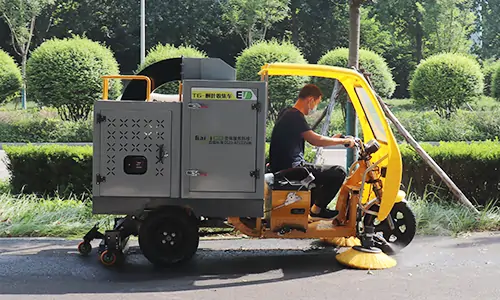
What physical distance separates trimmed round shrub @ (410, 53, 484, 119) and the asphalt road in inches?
519

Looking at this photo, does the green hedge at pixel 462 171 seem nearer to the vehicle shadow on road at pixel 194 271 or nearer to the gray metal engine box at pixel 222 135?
the vehicle shadow on road at pixel 194 271

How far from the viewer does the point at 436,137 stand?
58.2ft

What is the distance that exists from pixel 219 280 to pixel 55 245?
2172 millimetres

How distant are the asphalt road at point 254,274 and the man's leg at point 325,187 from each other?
0.45m

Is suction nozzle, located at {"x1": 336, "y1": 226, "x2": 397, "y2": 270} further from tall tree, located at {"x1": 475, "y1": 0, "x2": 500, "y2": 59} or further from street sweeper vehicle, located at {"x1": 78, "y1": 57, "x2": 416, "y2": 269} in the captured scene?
tall tree, located at {"x1": 475, "y1": 0, "x2": 500, "y2": 59}

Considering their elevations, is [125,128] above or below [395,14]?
below

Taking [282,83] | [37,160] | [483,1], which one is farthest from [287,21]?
[37,160]

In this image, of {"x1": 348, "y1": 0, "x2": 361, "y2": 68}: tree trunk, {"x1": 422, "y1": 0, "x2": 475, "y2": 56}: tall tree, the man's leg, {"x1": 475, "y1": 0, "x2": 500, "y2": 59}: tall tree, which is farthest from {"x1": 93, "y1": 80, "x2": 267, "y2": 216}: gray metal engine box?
{"x1": 475, "y1": 0, "x2": 500, "y2": 59}: tall tree

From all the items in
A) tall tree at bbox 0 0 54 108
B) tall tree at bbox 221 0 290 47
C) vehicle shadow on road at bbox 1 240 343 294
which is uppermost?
tall tree at bbox 221 0 290 47

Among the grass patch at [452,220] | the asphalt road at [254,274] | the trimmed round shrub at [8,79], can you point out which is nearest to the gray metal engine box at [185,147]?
the asphalt road at [254,274]

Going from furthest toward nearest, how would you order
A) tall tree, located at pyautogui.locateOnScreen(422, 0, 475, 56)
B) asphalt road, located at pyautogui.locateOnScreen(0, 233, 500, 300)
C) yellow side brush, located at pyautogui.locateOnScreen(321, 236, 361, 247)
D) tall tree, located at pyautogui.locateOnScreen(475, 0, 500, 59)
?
tall tree, located at pyautogui.locateOnScreen(475, 0, 500, 59) → tall tree, located at pyautogui.locateOnScreen(422, 0, 475, 56) → yellow side brush, located at pyautogui.locateOnScreen(321, 236, 361, 247) → asphalt road, located at pyautogui.locateOnScreen(0, 233, 500, 300)

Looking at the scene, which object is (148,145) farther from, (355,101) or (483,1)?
(483,1)

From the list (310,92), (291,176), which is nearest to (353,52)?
(310,92)

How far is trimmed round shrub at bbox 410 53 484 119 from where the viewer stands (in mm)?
19062
